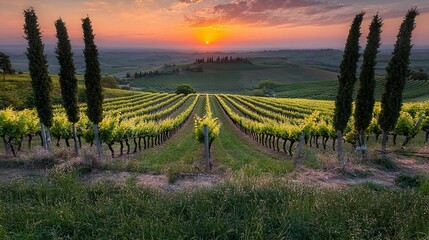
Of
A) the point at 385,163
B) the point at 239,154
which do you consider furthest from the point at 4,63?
the point at 385,163

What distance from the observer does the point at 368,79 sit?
1429cm

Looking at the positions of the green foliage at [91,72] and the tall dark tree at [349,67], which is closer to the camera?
the tall dark tree at [349,67]

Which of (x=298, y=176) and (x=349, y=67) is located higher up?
(x=349, y=67)

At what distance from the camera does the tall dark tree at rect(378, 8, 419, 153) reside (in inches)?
550

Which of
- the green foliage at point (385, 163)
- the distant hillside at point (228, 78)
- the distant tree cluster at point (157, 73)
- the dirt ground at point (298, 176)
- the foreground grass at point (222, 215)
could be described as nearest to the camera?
the foreground grass at point (222, 215)

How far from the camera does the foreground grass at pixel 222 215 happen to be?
5.21m

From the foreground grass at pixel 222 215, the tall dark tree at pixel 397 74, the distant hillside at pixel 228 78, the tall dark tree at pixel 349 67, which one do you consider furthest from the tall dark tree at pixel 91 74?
the distant hillside at pixel 228 78

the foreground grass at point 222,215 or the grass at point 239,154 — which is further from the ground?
the foreground grass at point 222,215

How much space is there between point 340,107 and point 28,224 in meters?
14.4

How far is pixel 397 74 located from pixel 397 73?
53 mm

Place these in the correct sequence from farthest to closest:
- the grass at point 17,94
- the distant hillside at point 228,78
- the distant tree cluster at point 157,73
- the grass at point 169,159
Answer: the distant tree cluster at point 157,73 → the distant hillside at point 228,78 → the grass at point 17,94 → the grass at point 169,159

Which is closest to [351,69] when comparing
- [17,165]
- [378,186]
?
[378,186]

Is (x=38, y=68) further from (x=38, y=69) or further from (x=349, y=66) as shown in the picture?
(x=349, y=66)

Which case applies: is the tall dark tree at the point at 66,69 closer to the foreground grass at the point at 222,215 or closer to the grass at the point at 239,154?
the foreground grass at the point at 222,215
